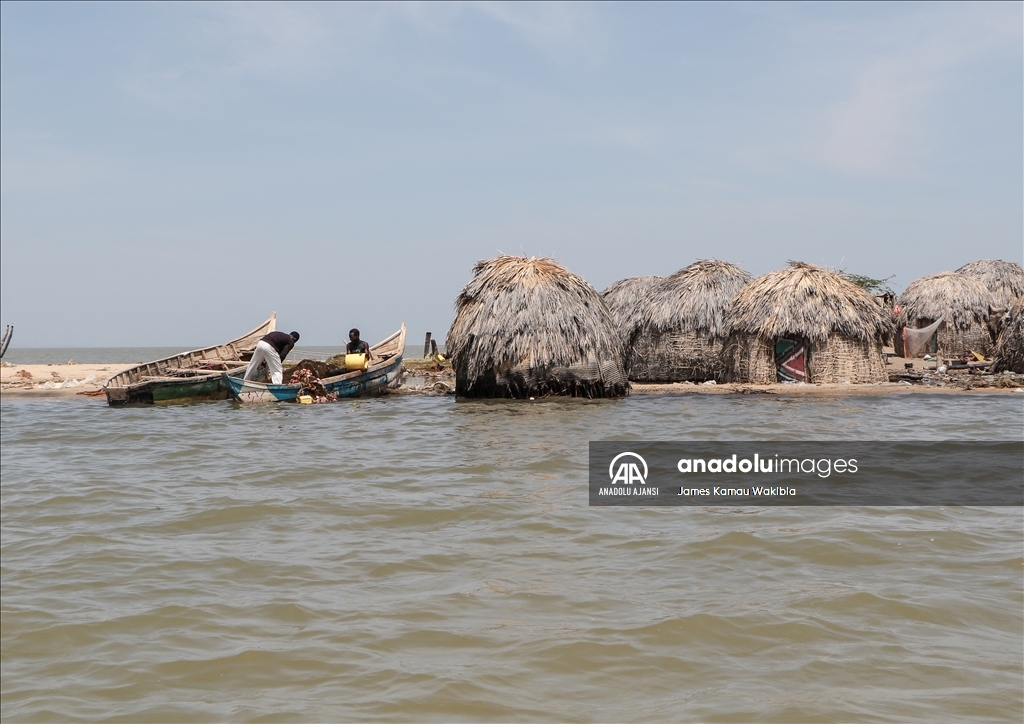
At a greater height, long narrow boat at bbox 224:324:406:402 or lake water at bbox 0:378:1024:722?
long narrow boat at bbox 224:324:406:402

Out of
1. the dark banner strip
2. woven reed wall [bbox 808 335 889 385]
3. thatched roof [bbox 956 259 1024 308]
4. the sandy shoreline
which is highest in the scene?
thatched roof [bbox 956 259 1024 308]

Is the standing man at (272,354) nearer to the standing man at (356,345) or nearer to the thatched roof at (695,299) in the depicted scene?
the standing man at (356,345)

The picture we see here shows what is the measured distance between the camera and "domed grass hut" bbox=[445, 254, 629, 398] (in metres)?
16.4

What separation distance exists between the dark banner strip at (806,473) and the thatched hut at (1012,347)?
10982 mm

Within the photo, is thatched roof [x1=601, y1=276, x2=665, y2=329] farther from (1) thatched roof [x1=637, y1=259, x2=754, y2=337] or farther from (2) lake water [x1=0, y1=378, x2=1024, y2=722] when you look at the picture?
(2) lake water [x1=0, y1=378, x2=1024, y2=722]

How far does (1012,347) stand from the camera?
20.5m

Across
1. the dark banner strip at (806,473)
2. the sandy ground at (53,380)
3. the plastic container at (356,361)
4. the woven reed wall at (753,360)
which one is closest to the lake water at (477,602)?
the dark banner strip at (806,473)

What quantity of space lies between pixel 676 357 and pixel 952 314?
1250 centimetres

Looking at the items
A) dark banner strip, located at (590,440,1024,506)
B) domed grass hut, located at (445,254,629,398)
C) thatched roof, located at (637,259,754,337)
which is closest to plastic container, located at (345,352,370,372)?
domed grass hut, located at (445,254,629,398)

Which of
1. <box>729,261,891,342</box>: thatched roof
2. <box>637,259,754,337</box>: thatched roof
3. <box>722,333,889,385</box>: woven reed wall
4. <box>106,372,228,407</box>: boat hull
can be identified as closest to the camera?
<box>106,372,228,407</box>: boat hull

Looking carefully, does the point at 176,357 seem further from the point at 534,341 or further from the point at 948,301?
the point at 948,301

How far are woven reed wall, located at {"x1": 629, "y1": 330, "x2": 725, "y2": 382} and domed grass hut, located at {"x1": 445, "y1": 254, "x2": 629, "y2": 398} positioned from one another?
3504mm

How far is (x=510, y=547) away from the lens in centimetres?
623

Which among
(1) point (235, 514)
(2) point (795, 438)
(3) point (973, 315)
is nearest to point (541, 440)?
(2) point (795, 438)
